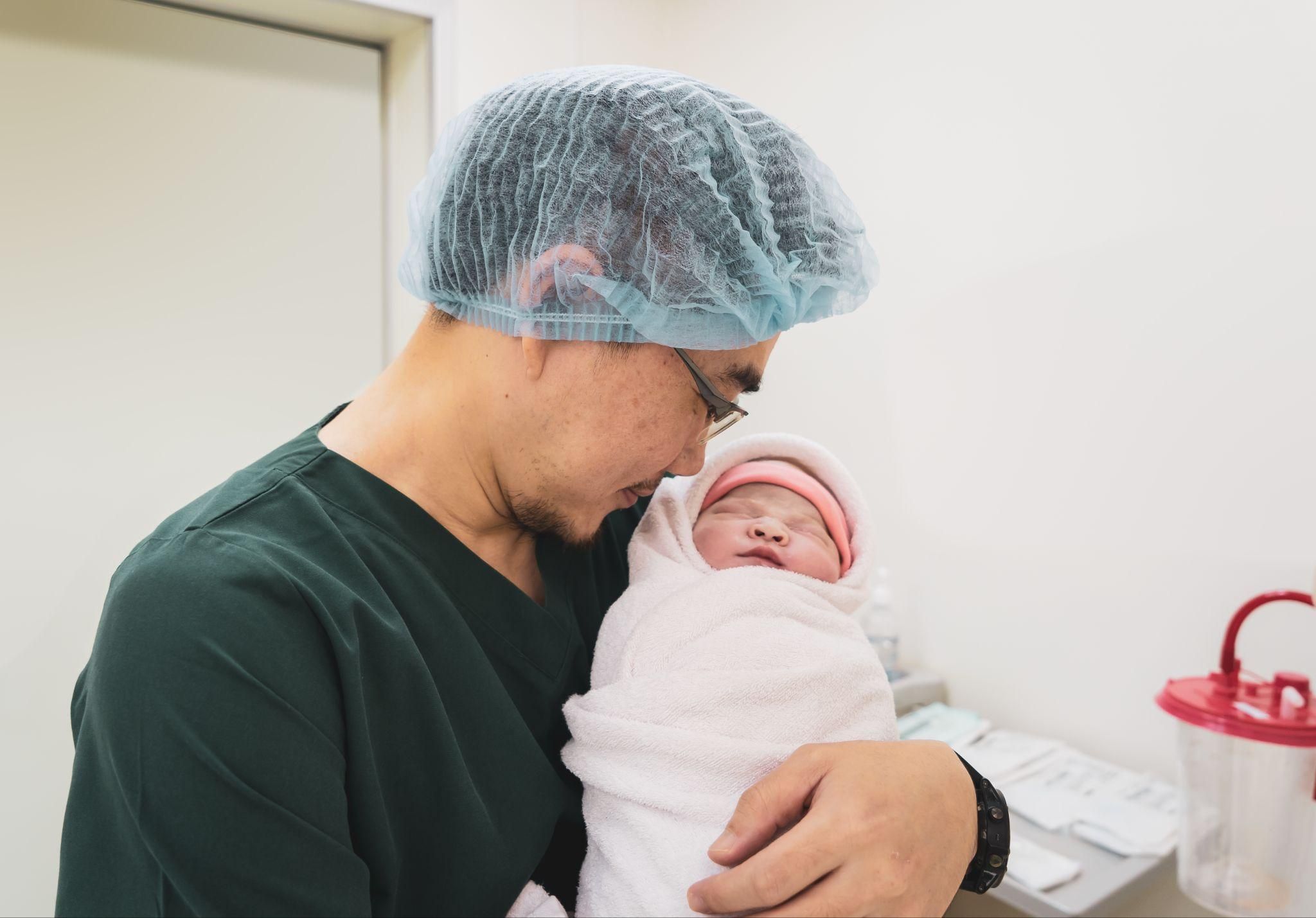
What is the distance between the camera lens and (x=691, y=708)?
3.22 ft

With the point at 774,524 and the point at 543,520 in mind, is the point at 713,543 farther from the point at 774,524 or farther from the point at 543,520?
the point at 543,520

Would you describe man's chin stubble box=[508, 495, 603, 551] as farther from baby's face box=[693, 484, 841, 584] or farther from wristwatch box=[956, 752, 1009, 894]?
wristwatch box=[956, 752, 1009, 894]

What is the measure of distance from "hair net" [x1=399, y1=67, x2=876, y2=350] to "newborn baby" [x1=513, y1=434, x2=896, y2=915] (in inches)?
13.5

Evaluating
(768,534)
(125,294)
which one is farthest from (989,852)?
(125,294)

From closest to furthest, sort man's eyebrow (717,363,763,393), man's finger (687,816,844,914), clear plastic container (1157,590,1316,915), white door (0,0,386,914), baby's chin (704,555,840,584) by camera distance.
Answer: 1. man's finger (687,816,844,914)
2. man's eyebrow (717,363,763,393)
3. baby's chin (704,555,840,584)
4. clear plastic container (1157,590,1316,915)
5. white door (0,0,386,914)

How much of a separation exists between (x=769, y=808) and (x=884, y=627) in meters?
1.44

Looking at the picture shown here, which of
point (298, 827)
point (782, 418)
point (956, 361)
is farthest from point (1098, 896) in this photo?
point (782, 418)

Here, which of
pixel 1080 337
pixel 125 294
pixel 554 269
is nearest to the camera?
pixel 554 269

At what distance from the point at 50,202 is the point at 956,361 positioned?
6.86 feet

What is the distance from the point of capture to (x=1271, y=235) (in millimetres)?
1581

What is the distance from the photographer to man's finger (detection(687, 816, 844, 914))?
0.80 m

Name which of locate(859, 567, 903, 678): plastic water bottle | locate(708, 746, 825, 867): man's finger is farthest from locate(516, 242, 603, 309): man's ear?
locate(859, 567, 903, 678): plastic water bottle

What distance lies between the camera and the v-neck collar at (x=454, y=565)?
94 cm

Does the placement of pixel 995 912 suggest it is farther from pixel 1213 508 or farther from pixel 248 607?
pixel 248 607
